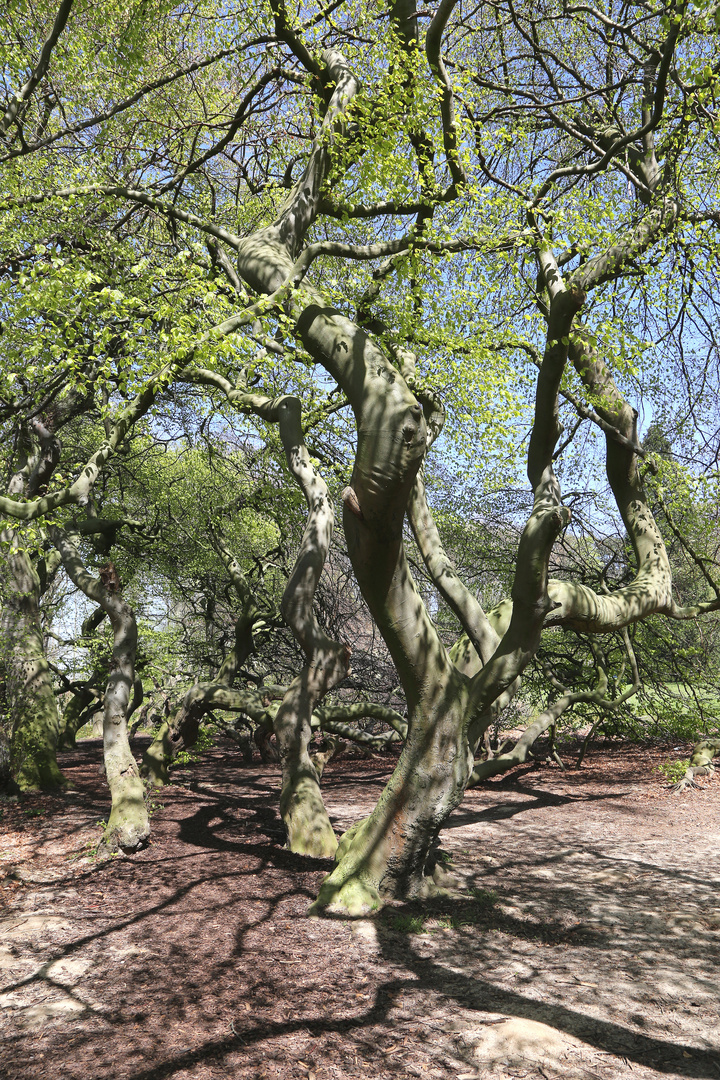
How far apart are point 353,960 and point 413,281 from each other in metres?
6.65

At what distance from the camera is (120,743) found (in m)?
7.00

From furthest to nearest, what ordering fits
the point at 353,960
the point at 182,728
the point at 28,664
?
the point at 28,664 → the point at 182,728 → the point at 353,960

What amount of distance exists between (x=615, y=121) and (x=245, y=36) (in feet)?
15.7

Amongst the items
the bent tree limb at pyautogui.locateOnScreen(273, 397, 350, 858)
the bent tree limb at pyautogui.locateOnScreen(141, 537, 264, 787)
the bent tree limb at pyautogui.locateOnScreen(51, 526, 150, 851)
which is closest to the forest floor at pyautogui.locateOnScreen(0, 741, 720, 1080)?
the bent tree limb at pyautogui.locateOnScreen(51, 526, 150, 851)

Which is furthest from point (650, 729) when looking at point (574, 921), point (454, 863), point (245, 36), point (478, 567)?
point (245, 36)

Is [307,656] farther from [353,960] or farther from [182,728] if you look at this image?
[182,728]

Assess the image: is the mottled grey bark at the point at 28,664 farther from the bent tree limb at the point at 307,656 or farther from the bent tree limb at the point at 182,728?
the bent tree limb at the point at 307,656

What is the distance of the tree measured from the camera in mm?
5191

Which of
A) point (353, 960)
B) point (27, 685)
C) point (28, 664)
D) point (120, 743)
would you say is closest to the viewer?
point (353, 960)

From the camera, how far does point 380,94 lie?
707 centimetres

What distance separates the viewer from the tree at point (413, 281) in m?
5.19

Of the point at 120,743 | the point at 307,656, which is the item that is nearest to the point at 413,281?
the point at 307,656

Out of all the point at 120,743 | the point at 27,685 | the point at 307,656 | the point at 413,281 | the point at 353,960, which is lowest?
the point at 353,960

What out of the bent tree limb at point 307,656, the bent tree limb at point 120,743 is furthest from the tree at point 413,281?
the bent tree limb at point 120,743
